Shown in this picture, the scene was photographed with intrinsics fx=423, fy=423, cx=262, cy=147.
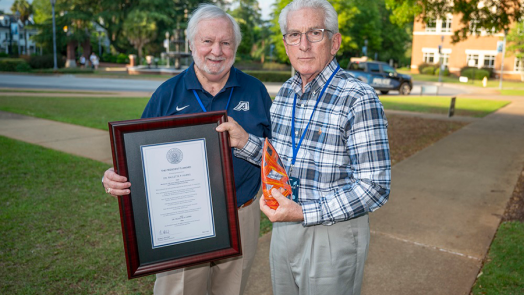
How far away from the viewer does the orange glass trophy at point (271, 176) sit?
164cm

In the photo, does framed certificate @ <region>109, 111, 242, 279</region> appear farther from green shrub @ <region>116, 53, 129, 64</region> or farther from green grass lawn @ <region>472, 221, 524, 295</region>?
green shrub @ <region>116, 53, 129, 64</region>

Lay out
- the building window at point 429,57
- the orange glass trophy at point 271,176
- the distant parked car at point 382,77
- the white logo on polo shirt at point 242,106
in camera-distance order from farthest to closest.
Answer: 1. the building window at point 429,57
2. the distant parked car at point 382,77
3. the white logo on polo shirt at point 242,106
4. the orange glass trophy at point 271,176

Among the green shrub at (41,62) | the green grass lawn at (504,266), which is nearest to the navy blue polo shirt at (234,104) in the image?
the green grass lawn at (504,266)

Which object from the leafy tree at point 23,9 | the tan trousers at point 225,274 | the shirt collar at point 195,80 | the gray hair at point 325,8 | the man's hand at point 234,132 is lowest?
the tan trousers at point 225,274

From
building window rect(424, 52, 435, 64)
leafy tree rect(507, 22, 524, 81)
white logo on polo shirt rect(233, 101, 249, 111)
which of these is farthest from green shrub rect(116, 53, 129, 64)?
white logo on polo shirt rect(233, 101, 249, 111)

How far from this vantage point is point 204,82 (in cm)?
239

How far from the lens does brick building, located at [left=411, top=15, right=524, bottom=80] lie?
160ft

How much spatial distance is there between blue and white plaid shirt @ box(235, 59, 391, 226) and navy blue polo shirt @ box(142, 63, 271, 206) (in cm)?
37

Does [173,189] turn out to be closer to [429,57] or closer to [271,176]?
[271,176]

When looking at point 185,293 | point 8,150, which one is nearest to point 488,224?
point 185,293

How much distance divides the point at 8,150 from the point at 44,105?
6.69 metres

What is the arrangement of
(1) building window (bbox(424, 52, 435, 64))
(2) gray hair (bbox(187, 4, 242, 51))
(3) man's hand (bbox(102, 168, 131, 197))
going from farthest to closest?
(1) building window (bbox(424, 52, 435, 64))
(2) gray hair (bbox(187, 4, 242, 51))
(3) man's hand (bbox(102, 168, 131, 197))

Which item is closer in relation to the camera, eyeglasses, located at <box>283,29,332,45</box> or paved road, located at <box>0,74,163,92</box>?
eyeglasses, located at <box>283,29,332,45</box>

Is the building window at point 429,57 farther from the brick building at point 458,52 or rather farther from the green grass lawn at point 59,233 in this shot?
the green grass lawn at point 59,233
